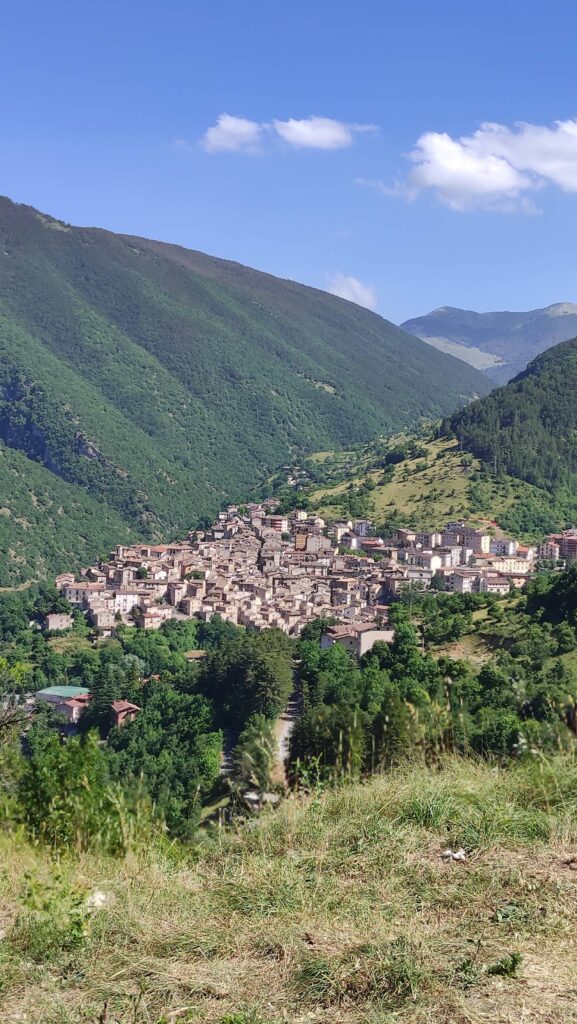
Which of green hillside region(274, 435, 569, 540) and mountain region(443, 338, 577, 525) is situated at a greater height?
mountain region(443, 338, 577, 525)

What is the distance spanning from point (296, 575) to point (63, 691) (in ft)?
66.8

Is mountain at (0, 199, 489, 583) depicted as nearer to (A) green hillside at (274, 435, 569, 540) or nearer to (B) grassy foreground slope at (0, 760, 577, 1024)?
(A) green hillside at (274, 435, 569, 540)

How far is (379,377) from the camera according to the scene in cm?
16000

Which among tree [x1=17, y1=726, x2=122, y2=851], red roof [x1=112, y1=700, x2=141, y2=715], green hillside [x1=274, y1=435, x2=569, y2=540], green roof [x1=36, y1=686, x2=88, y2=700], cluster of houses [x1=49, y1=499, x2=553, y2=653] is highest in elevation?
green hillside [x1=274, y1=435, x2=569, y2=540]

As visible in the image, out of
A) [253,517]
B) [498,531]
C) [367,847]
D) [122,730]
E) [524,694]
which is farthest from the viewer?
[253,517]

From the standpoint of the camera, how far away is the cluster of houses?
43219mm

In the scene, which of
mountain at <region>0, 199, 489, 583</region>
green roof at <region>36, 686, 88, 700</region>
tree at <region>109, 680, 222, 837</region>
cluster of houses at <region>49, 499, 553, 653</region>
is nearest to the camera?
tree at <region>109, 680, 222, 837</region>

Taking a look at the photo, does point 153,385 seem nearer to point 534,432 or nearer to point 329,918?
point 534,432

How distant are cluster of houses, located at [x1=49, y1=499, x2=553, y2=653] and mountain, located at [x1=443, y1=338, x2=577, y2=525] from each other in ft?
35.0

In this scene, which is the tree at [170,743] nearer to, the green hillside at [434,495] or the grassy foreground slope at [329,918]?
the grassy foreground slope at [329,918]

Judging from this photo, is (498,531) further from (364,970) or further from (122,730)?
(364,970)

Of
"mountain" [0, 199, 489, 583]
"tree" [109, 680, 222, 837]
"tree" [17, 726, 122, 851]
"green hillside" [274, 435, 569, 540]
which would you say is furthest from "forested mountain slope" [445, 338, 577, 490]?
"tree" [17, 726, 122, 851]

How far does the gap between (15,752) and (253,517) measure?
6107 centimetres

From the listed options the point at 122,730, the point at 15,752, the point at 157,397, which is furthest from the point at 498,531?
the point at 157,397
